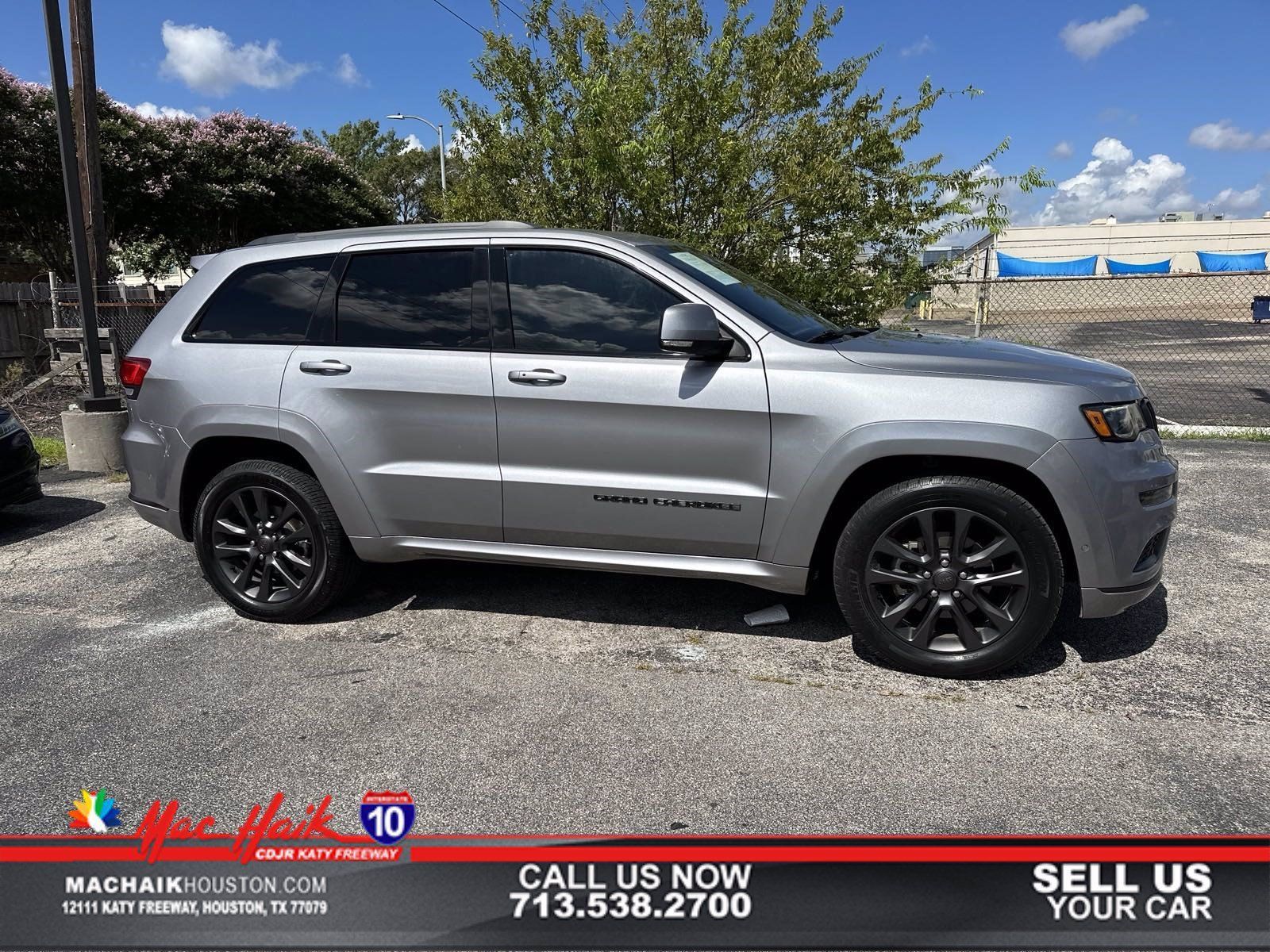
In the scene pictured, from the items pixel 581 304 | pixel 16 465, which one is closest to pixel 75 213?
pixel 16 465

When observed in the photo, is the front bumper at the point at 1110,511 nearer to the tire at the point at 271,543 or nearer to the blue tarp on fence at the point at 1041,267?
the tire at the point at 271,543

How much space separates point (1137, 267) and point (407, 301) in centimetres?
6557

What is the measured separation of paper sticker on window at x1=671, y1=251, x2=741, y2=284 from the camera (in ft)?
13.7

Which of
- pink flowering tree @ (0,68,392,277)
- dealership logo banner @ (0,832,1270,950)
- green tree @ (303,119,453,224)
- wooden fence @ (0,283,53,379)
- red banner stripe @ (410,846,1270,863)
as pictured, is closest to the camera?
dealership logo banner @ (0,832,1270,950)

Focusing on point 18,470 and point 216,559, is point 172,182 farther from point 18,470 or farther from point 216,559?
point 216,559

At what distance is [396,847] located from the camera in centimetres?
274

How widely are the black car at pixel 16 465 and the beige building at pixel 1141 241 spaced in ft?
208

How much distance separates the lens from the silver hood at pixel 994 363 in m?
3.59

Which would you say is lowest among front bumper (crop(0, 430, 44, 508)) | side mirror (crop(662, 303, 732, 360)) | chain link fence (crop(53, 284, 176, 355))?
front bumper (crop(0, 430, 44, 508))

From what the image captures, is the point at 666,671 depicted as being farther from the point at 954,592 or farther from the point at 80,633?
the point at 80,633

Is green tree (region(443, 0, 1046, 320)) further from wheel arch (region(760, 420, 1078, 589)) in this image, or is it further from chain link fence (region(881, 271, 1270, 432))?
wheel arch (region(760, 420, 1078, 589))

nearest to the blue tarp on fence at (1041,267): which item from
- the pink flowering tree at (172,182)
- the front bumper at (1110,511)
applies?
the pink flowering tree at (172,182)

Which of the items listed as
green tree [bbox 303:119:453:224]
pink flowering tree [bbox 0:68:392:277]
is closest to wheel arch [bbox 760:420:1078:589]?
pink flowering tree [bbox 0:68:392:277]

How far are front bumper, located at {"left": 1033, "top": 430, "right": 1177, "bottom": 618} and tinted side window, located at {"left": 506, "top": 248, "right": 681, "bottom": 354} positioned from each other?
5.49ft
